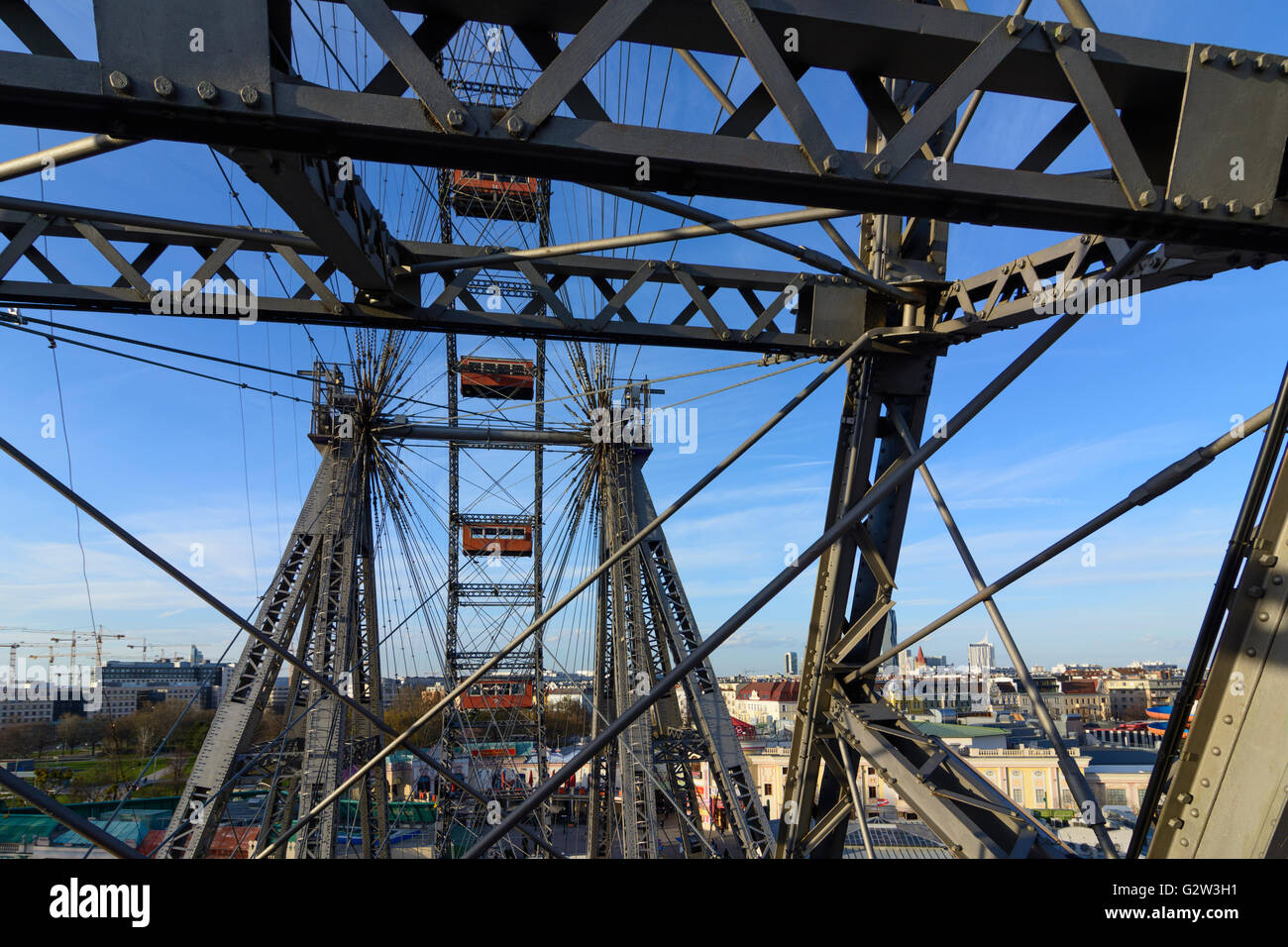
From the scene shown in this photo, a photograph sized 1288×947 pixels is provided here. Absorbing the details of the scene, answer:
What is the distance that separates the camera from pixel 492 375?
2119 centimetres

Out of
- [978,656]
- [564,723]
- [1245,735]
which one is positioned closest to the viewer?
[1245,735]

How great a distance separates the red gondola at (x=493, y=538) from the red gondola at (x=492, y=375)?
3.55 metres

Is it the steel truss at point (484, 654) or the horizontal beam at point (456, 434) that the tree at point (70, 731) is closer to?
the steel truss at point (484, 654)

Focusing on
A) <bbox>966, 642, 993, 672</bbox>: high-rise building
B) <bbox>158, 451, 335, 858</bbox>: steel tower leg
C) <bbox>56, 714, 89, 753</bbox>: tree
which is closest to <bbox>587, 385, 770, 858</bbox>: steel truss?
<bbox>158, 451, 335, 858</bbox>: steel tower leg

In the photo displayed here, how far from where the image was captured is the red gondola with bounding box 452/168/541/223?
800 inches

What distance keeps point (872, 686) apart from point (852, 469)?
1.30 m

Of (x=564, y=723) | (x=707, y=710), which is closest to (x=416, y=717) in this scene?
(x=564, y=723)

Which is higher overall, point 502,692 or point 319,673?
point 319,673

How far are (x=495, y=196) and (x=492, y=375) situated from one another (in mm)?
4665

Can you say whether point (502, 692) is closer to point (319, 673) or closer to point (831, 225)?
point (319, 673)
